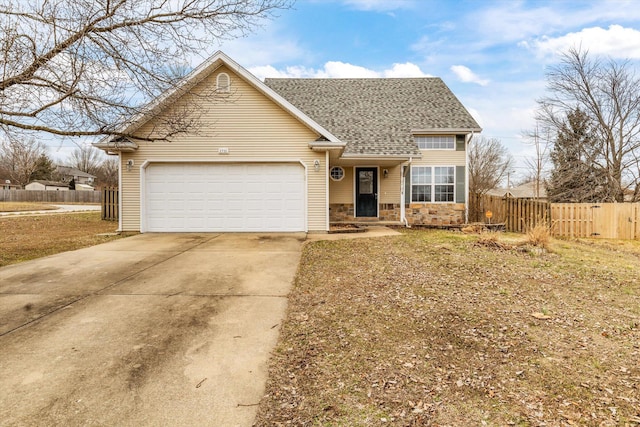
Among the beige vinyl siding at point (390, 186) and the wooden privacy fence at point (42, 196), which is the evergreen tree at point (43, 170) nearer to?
the wooden privacy fence at point (42, 196)

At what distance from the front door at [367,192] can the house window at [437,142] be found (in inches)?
97.7

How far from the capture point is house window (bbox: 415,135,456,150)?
48.2 feet

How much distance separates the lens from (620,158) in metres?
16.9

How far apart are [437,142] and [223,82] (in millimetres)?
8963

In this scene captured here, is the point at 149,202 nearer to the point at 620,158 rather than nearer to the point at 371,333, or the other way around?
the point at 371,333

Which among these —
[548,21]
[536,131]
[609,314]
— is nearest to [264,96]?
[609,314]

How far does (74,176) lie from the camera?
66.4 metres

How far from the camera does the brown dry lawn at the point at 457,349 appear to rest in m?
2.55

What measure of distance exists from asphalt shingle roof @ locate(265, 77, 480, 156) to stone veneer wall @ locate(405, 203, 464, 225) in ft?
10.2

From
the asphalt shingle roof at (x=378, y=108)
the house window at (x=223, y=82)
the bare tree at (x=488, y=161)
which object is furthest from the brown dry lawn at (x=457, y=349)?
the bare tree at (x=488, y=161)

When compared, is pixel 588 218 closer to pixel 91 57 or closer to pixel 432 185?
pixel 432 185

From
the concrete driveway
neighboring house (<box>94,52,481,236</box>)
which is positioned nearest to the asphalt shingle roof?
neighboring house (<box>94,52,481,236</box>)

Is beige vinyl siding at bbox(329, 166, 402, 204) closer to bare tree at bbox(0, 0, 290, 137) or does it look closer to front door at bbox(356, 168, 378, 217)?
front door at bbox(356, 168, 378, 217)

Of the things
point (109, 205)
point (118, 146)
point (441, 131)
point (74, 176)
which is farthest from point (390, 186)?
point (74, 176)
